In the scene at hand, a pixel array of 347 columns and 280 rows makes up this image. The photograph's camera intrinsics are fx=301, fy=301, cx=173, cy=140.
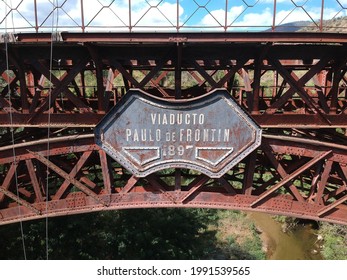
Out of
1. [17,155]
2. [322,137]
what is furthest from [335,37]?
[17,155]

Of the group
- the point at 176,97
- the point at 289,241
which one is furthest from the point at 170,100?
the point at 289,241

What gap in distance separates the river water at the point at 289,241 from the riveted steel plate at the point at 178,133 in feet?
43.0

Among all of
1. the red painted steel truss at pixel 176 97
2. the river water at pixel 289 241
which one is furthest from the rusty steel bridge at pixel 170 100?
the river water at pixel 289 241

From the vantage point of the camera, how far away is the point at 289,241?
57.4ft

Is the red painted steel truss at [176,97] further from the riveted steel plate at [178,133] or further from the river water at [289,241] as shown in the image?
the river water at [289,241]

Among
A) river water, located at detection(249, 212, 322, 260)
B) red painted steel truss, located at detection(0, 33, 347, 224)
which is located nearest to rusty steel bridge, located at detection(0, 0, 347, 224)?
red painted steel truss, located at detection(0, 33, 347, 224)

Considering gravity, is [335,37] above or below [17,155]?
above

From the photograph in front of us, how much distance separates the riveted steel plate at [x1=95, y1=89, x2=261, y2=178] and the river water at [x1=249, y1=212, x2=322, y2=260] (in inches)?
515

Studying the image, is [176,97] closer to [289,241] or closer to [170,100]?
[170,100]

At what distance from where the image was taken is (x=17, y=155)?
5.59 meters

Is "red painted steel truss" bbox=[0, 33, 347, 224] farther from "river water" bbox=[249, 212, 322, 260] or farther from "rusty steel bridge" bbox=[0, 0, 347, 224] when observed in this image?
"river water" bbox=[249, 212, 322, 260]

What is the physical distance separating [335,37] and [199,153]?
293 cm

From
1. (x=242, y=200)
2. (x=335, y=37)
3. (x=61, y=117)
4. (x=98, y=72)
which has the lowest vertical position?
(x=242, y=200)

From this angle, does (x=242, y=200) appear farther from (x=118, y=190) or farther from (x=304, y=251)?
(x=304, y=251)
